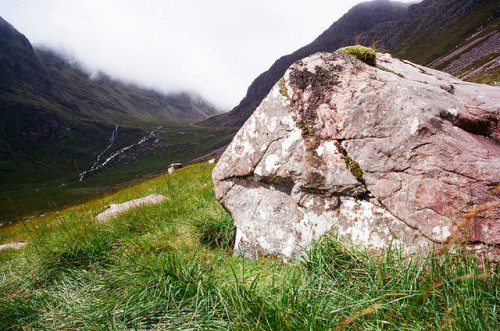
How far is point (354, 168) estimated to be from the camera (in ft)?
11.9

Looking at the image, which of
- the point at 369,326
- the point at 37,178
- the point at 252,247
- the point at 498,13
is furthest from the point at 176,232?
the point at 37,178

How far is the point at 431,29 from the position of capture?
6230 inches

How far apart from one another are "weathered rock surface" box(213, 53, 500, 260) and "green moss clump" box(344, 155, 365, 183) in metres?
0.02

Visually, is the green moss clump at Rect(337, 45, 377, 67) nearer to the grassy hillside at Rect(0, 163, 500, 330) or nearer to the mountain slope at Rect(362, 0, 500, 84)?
the grassy hillside at Rect(0, 163, 500, 330)

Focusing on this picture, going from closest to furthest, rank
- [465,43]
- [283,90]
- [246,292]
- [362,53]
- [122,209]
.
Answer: [246,292] < [283,90] < [362,53] < [122,209] < [465,43]

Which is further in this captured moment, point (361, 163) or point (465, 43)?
point (465, 43)

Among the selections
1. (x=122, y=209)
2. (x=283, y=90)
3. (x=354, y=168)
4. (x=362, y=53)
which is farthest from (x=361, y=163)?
(x=122, y=209)

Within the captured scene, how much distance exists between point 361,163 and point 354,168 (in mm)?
134

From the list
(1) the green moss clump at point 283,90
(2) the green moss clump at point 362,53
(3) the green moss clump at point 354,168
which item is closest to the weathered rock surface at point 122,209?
(1) the green moss clump at point 283,90

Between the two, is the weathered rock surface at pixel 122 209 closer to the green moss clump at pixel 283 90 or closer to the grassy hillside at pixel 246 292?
the grassy hillside at pixel 246 292

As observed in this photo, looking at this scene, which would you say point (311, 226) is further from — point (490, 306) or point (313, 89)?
point (313, 89)

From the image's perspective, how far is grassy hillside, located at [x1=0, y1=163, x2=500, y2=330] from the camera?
6.21 ft

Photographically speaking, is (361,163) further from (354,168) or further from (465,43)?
(465,43)

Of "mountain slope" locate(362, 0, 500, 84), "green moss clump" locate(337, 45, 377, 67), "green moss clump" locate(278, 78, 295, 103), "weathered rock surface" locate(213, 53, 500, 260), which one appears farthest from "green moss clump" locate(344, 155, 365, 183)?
"mountain slope" locate(362, 0, 500, 84)
